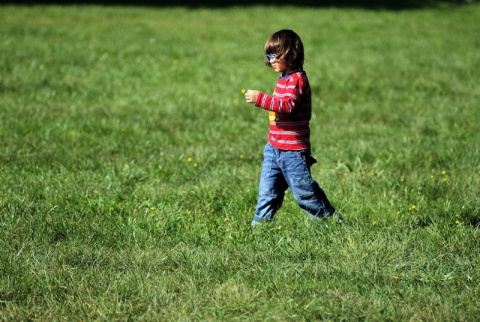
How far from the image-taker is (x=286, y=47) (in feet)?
13.2

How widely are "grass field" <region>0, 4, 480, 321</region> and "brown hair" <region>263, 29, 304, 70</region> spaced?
1.19 meters

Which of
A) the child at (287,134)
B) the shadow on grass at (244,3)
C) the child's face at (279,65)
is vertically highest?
the shadow on grass at (244,3)

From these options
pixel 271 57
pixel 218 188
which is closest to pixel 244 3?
Result: pixel 218 188

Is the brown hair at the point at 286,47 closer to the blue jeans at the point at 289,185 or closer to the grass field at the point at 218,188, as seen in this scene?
the blue jeans at the point at 289,185

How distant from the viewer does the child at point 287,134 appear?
4.01m

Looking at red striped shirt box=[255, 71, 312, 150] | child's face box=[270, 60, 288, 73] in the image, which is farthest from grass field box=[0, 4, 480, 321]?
child's face box=[270, 60, 288, 73]

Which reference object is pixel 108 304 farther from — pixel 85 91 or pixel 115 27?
pixel 115 27

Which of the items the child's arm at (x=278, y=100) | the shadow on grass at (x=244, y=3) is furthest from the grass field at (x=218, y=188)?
the shadow on grass at (x=244, y=3)

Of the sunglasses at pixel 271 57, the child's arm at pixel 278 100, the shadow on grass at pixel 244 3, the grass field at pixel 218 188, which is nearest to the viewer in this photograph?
the grass field at pixel 218 188

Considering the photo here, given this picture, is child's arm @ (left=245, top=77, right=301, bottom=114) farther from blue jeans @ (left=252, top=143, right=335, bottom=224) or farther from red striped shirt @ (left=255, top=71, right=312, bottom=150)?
blue jeans @ (left=252, top=143, right=335, bottom=224)

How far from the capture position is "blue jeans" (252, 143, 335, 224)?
418 cm

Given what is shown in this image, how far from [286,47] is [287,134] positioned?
23.9 inches

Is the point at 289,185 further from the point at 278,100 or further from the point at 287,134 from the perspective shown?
the point at 278,100

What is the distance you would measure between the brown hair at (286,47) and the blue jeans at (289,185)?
65 cm
